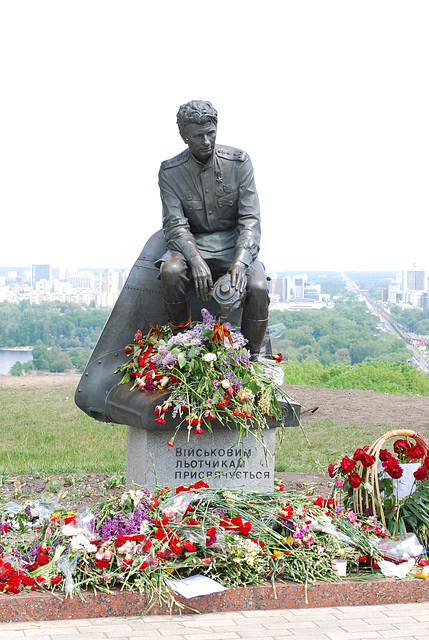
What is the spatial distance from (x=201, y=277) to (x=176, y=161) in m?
1.01

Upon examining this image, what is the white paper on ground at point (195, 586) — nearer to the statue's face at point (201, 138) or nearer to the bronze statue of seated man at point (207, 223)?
the bronze statue of seated man at point (207, 223)

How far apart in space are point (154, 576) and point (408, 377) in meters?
18.9

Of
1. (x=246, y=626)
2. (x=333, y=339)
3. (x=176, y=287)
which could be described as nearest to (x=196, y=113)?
(x=176, y=287)

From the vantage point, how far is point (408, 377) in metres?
22.2

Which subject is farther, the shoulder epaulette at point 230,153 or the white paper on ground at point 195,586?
the shoulder epaulette at point 230,153

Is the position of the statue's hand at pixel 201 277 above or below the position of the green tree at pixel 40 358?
above

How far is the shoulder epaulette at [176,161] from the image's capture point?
6.08m

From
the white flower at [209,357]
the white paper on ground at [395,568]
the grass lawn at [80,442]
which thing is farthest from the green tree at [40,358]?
the white paper on ground at [395,568]

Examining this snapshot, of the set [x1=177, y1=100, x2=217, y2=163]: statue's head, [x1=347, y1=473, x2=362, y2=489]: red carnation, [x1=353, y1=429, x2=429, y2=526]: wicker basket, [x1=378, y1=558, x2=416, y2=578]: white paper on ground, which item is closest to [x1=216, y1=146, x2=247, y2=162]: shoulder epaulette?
[x1=177, y1=100, x2=217, y2=163]: statue's head

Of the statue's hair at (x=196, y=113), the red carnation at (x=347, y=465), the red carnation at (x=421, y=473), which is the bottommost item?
the red carnation at (x=421, y=473)

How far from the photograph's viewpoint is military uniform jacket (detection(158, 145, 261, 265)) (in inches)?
237

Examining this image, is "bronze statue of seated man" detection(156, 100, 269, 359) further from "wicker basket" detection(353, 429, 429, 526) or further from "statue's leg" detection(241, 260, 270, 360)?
"wicker basket" detection(353, 429, 429, 526)

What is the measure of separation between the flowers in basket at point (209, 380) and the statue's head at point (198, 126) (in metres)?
1.21

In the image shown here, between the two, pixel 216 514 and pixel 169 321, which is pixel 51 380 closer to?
pixel 169 321
